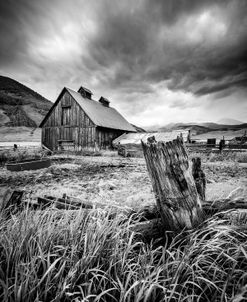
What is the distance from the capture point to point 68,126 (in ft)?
74.8

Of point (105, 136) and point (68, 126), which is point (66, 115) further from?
point (105, 136)

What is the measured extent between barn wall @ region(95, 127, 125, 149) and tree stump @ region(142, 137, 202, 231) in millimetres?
20546

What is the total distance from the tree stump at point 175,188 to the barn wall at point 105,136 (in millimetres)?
20546

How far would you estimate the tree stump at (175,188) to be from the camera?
1818 mm

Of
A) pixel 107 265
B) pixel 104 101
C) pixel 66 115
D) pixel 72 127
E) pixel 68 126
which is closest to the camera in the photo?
pixel 107 265

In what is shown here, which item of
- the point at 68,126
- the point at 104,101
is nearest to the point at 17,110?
the point at 104,101

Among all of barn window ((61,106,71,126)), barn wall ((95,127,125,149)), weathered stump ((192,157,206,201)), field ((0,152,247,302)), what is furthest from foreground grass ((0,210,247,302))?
barn window ((61,106,71,126))

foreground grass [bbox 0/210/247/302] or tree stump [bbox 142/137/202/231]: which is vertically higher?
Result: tree stump [bbox 142/137/202/231]

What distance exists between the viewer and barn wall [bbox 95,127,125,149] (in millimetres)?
22391

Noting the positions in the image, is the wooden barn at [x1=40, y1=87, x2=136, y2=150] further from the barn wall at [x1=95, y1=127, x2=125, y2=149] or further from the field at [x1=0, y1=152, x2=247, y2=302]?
the field at [x1=0, y1=152, x2=247, y2=302]

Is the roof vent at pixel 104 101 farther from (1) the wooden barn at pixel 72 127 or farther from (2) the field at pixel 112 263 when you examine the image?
(2) the field at pixel 112 263

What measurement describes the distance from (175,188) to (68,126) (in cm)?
2293

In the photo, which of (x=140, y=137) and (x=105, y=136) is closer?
(x=105, y=136)

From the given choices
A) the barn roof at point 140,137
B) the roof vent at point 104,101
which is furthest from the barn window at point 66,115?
the roof vent at point 104,101
